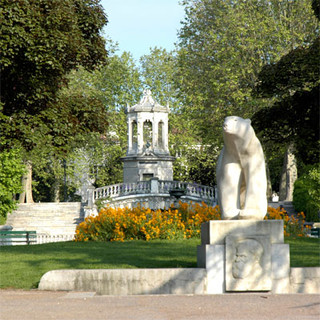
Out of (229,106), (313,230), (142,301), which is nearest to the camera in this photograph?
(142,301)

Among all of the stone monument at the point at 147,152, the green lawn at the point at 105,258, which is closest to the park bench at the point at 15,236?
the green lawn at the point at 105,258

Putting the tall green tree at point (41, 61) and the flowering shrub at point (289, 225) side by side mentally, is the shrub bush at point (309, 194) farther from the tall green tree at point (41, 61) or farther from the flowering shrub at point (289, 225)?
the tall green tree at point (41, 61)

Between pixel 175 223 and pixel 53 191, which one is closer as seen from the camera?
pixel 175 223

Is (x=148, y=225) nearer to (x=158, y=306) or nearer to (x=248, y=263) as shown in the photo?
(x=248, y=263)

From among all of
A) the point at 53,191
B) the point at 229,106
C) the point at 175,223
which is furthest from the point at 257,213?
the point at 53,191

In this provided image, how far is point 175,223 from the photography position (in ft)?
59.6

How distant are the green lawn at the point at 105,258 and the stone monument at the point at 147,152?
74.7ft

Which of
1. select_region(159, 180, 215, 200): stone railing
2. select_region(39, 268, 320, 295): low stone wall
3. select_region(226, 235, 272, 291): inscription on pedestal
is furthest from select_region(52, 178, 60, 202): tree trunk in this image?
select_region(226, 235, 272, 291): inscription on pedestal

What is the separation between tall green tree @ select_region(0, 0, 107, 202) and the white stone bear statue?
28.0ft

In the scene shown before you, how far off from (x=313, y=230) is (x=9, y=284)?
41.9 feet

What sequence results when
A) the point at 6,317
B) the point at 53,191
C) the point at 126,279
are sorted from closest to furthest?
the point at 6,317, the point at 126,279, the point at 53,191

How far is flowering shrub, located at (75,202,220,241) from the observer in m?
17.9

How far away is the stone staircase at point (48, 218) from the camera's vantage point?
122 ft

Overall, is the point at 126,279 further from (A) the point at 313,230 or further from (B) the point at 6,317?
(A) the point at 313,230
